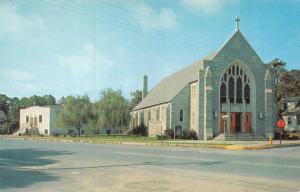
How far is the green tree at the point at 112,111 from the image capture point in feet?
234

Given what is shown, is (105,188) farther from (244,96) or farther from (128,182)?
(244,96)

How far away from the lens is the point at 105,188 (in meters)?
12.3

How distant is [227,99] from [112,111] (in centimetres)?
2282

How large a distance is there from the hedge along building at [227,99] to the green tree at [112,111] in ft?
46.2

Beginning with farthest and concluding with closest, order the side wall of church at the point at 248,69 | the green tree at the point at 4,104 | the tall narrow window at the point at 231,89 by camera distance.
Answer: the green tree at the point at 4,104, the tall narrow window at the point at 231,89, the side wall of church at the point at 248,69

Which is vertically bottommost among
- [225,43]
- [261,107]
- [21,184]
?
[21,184]

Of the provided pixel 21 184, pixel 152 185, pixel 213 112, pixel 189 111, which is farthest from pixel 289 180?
pixel 189 111

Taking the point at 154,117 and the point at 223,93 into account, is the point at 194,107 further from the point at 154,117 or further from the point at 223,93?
the point at 154,117

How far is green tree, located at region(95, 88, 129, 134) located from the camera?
71438mm

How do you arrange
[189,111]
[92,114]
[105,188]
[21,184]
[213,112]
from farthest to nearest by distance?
[92,114], [189,111], [213,112], [21,184], [105,188]

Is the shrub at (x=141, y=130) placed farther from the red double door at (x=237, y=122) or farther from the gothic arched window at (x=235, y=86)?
the gothic arched window at (x=235, y=86)

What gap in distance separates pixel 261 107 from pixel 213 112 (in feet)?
23.5

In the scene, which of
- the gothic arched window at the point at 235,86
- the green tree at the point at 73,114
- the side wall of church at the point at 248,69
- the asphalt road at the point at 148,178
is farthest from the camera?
the green tree at the point at 73,114

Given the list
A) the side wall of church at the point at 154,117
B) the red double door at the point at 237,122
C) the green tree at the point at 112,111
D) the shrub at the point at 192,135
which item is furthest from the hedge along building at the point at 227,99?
the green tree at the point at 112,111
